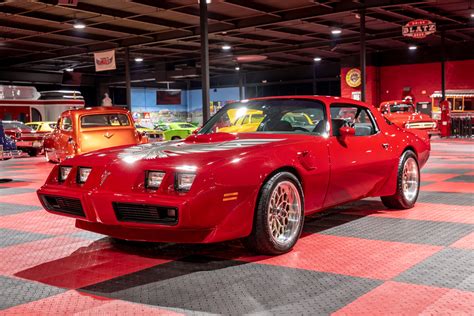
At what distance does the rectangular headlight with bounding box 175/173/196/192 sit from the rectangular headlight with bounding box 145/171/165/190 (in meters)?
0.14

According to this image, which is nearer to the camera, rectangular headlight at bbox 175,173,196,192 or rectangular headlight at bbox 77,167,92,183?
rectangular headlight at bbox 175,173,196,192

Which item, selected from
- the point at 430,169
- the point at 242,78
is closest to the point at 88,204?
the point at 430,169

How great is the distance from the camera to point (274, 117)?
5.61 metres

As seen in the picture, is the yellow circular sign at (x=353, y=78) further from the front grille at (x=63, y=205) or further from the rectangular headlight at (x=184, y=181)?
the rectangular headlight at (x=184, y=181)

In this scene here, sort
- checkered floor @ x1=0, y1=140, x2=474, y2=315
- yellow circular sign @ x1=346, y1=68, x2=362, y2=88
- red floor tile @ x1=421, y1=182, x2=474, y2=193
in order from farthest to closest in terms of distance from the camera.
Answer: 1. yellow circular sign @ x1=346, y1=68, x2=362, y2=88
2. red floor tile @ x1=421, y1=182, x2=474, y2=193
3. checkered floor @ x1=0, y1=140, x2=474, y2=315

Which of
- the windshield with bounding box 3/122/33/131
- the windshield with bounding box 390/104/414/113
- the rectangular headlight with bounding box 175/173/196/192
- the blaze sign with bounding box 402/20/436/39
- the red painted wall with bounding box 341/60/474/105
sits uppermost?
the blaze sign with bounding box 402/20/436/39

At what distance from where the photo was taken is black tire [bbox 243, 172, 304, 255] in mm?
4234

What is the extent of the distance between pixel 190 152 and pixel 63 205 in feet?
3.87

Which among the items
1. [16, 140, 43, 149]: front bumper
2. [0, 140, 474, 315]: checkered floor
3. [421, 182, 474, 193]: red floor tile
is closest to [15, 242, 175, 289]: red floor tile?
[0, 140, 474, 315]: checkered floor

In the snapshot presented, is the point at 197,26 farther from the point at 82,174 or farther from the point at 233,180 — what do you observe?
the point at 233,180

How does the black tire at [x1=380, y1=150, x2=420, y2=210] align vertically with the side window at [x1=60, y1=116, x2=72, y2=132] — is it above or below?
below

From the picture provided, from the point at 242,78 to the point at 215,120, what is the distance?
38.8m

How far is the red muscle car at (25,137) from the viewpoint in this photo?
66.9 ft

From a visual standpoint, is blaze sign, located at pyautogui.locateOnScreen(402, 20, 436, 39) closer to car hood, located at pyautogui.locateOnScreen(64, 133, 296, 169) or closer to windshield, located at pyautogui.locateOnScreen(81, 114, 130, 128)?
windshield, located at pyautogui.locateOnScreen(81, 114, 130, 128)
